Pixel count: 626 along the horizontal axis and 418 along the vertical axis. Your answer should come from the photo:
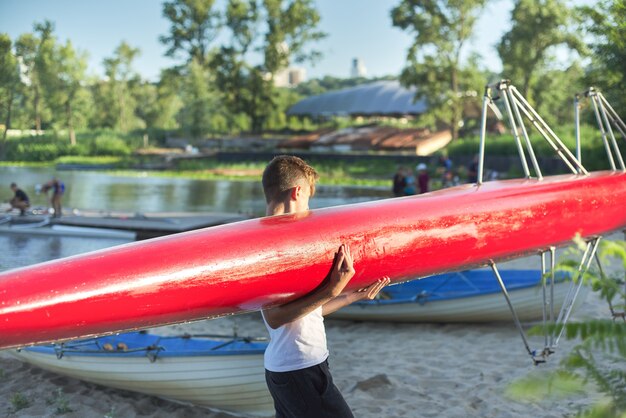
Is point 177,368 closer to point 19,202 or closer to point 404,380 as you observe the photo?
point 404,380

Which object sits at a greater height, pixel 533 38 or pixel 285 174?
pixel 533 38

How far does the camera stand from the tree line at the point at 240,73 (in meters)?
34.1

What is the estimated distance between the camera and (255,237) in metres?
3.15

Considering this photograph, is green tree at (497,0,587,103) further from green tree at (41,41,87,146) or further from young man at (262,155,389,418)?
young man at (262,155,389,418)

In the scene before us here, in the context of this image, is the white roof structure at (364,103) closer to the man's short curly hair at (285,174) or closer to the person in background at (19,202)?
the person in background at (19,202)

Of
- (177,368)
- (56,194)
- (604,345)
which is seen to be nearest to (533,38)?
(56,194)

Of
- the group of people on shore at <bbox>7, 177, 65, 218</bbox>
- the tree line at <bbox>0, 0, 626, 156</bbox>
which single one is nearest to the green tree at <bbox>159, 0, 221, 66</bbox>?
the tree line at <bbox>0, 0, 626, 156</bbox>

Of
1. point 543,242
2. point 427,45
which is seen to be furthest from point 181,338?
point 427,45

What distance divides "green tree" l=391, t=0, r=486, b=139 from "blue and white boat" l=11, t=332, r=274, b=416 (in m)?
30.1

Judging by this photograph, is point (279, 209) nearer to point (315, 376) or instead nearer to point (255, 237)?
point (255, 237)

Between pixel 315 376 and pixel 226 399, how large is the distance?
296 centimetres

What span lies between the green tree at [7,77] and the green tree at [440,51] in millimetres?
19548

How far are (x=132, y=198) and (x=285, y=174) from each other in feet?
77.7

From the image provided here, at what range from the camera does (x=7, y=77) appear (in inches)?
1395
